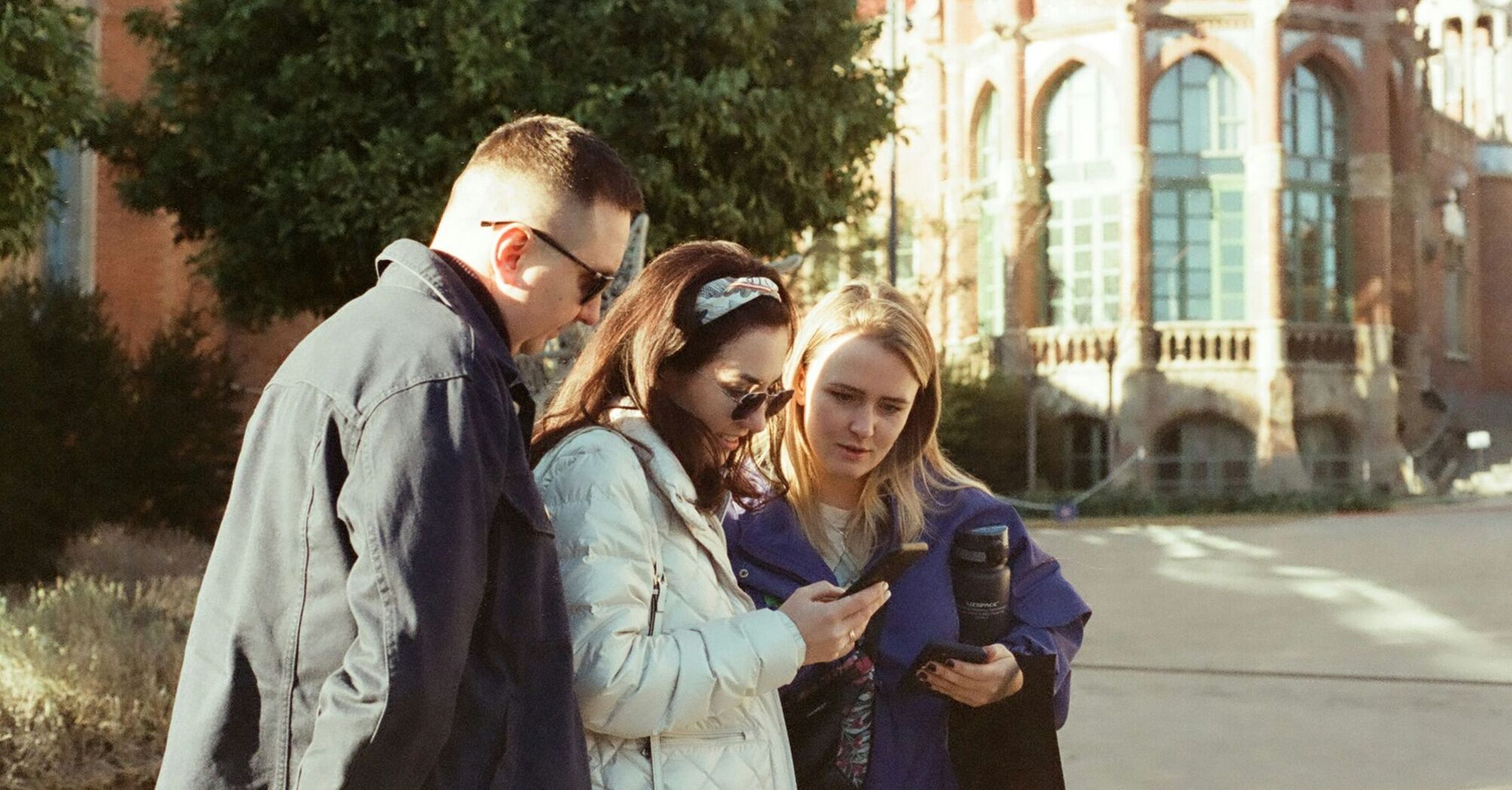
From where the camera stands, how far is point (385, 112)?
11531 mm

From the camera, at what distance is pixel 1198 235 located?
97.0 feet

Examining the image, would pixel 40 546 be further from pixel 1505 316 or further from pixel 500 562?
pixel 1505 316

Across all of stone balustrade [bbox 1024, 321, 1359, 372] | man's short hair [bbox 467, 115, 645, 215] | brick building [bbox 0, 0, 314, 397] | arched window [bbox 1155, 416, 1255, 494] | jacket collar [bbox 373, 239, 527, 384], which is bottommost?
arched window [bbox 1155, 416, 1255, 494]

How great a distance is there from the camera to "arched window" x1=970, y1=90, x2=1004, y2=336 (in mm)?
30562

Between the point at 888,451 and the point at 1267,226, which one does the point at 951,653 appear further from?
the point at 1267,226

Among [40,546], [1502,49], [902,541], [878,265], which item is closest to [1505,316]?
[1502,49]

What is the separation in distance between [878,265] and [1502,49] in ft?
85.9

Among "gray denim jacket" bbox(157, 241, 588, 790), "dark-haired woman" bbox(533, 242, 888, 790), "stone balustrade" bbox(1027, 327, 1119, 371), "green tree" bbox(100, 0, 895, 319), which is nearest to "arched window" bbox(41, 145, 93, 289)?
"green tree" bbox(100, 0, 895, 319)

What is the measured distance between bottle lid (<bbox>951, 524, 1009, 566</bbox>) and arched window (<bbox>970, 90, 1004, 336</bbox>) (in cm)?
2749

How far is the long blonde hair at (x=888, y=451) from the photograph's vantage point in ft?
9.92

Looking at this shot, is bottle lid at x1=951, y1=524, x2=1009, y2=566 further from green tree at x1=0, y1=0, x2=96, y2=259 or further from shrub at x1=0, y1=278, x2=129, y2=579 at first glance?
shrub at x1=0, y1=278, x2=129, y2=579

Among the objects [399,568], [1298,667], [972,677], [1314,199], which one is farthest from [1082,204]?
[399,568]

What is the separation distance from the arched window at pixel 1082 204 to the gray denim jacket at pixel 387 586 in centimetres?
2810

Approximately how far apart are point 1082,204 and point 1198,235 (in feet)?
7.41
